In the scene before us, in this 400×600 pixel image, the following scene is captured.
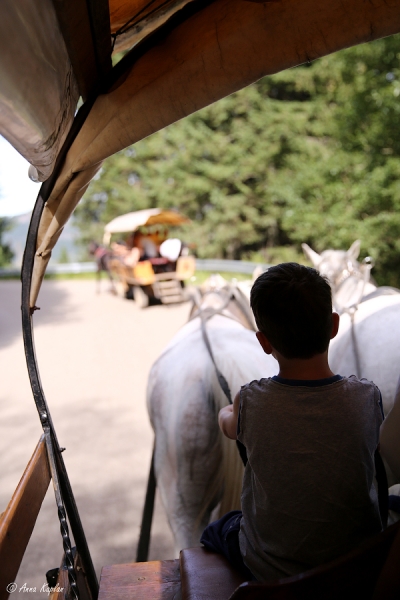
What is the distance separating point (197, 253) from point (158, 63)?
21.1 m

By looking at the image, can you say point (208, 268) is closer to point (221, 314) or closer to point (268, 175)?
point (268, 175)

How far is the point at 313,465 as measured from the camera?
125 cm

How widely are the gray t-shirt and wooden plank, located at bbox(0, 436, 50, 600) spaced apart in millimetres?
601

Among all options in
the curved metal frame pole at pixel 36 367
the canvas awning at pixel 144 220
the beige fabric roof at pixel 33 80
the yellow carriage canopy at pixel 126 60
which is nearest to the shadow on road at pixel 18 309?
the canvas awning at pixel 144 220

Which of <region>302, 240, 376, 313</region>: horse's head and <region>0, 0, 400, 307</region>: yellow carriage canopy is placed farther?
<region>302, 240, 376, 313</region>: horse's head

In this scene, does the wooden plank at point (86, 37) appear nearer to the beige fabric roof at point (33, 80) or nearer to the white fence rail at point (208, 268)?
the beige fabric roof at point (33, 80)

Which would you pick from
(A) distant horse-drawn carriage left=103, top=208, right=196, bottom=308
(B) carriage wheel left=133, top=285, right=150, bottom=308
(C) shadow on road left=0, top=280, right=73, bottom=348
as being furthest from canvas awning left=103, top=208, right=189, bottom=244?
(C) shadow on road left=0, top=280, right=73, bottom=348

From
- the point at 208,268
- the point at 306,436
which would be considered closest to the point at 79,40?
the point at 306,436

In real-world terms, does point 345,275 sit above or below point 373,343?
below

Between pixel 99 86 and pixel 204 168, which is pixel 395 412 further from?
pixel 204 168

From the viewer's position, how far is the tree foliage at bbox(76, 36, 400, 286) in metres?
12.1

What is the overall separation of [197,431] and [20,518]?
1381mm

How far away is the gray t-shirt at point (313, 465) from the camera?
48.8 inches

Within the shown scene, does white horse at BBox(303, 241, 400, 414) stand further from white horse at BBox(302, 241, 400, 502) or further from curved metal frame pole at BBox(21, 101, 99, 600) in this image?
curved metal frame pole at BBox(21, 101, 99, 600)
